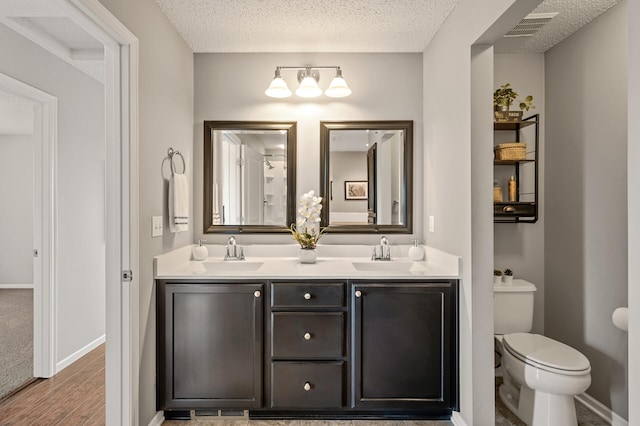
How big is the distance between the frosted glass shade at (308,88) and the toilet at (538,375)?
5.90 feet

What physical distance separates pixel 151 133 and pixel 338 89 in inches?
49.1

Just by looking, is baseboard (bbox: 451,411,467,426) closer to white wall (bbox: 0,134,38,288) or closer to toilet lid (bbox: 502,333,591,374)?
toilet lid (bbox: 502,333,591,374)

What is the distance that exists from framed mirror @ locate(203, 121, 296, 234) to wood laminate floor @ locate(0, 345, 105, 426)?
126 centimetres

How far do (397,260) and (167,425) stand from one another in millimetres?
1739

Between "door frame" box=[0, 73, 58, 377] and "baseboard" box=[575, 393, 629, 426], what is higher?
"door frame" box=[0, 73, 58, 377]

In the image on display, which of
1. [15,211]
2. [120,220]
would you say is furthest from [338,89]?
[15,211]

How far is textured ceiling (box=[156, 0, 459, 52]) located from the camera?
79.8 inches

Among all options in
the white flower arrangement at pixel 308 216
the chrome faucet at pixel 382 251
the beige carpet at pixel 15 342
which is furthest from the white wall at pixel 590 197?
the beige carpet at pixel 15 342

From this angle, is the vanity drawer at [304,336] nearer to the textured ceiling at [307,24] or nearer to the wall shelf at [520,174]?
the wall shelf at [520,174]

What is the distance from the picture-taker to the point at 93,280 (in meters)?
3.02

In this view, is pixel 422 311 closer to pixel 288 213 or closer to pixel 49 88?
pixel 288 213

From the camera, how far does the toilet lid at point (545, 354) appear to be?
1.77m

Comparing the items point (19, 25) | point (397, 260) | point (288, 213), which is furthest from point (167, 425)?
point (19, 25)

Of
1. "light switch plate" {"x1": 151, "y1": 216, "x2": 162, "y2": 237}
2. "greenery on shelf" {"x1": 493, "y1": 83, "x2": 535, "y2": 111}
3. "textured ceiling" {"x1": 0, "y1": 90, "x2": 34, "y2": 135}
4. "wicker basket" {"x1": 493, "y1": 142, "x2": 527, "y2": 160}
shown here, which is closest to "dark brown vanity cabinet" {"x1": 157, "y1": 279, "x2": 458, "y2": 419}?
"light switch plate" {"x1": 151, "y1": 216, "x2": 162, "y2": 237}
